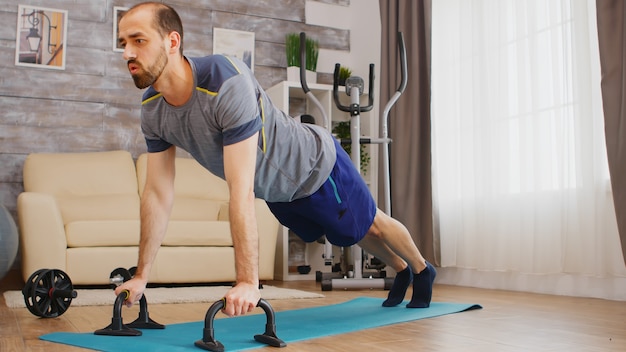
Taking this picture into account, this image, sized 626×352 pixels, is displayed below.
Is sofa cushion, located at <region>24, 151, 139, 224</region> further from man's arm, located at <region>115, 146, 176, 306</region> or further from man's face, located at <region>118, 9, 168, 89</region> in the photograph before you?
man's face, located at <region>118, 9, 168, 89</region>

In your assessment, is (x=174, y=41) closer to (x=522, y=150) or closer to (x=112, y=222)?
(x=112, y=222)

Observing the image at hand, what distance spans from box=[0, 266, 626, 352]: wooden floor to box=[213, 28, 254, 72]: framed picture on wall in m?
2.61

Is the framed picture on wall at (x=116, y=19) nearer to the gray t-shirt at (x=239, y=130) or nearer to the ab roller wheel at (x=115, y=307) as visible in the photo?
the ab roller wheel at (x=115, y=307)

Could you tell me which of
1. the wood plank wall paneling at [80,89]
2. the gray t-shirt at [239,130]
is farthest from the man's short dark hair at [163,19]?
the wood plank wall paneling at [80,89]

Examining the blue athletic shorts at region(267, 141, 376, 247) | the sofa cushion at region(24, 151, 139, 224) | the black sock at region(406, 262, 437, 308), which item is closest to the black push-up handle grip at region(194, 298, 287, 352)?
the blue athletic shorts at region(267, 141, 376, 247)

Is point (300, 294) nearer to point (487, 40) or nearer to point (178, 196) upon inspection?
point (178, 196)

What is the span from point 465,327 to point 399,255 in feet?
1.53

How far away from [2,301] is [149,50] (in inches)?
72.7

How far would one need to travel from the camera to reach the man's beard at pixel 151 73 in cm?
172

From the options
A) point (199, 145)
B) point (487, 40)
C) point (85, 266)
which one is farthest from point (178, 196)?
point (199, 145)

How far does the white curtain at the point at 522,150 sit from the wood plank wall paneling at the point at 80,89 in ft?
5.87

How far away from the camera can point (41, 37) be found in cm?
456

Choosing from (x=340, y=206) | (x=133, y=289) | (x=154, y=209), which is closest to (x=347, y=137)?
(x=340, y=206)

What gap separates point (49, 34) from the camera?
4.59 metres
